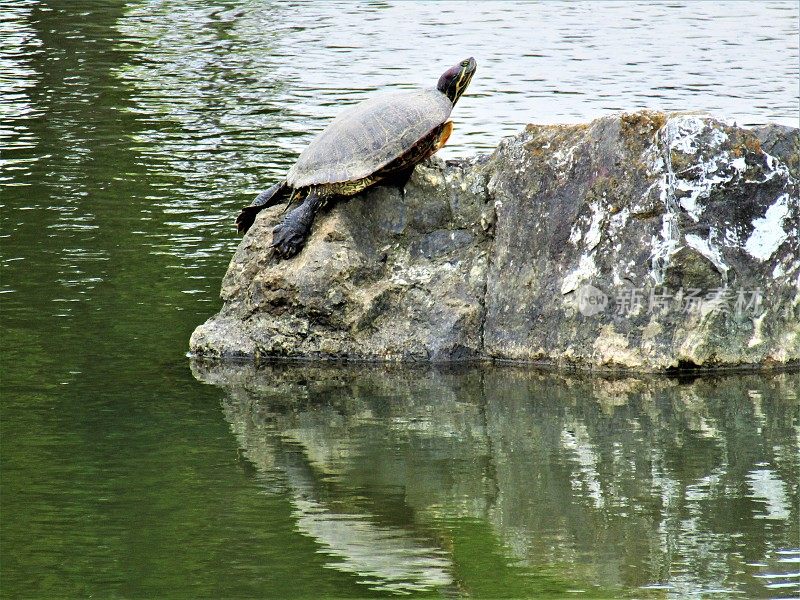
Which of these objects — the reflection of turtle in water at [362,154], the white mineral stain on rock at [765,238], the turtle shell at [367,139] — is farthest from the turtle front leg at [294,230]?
the white mineral stain on rock at [765,238]

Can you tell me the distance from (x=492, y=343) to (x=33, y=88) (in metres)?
9.68

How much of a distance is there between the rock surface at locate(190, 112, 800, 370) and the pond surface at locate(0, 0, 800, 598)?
0.88 feet

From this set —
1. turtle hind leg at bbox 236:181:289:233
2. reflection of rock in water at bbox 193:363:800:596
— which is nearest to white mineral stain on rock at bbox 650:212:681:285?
reflection of rock in water at bbox 193:363:800:596

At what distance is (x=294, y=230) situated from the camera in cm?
841

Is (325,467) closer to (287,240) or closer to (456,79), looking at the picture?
(287,240)

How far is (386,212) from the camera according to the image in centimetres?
859

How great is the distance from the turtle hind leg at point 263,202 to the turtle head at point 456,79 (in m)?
1.31

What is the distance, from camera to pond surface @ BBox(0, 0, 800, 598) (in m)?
5.29

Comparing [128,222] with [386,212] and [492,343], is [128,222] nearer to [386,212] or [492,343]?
[386,212]

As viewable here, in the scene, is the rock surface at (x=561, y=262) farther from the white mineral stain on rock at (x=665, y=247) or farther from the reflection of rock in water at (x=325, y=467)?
the reflection of rock in water at (x=325, y=467)

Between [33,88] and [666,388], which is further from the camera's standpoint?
[33,88]

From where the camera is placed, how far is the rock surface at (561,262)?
8.03 m

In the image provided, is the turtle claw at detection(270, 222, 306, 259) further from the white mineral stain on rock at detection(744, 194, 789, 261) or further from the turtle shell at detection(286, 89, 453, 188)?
the white mineral stain on rock at detection(744, 194, 789, 261)

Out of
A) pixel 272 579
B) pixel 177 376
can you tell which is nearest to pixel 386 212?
pixel 177 376
